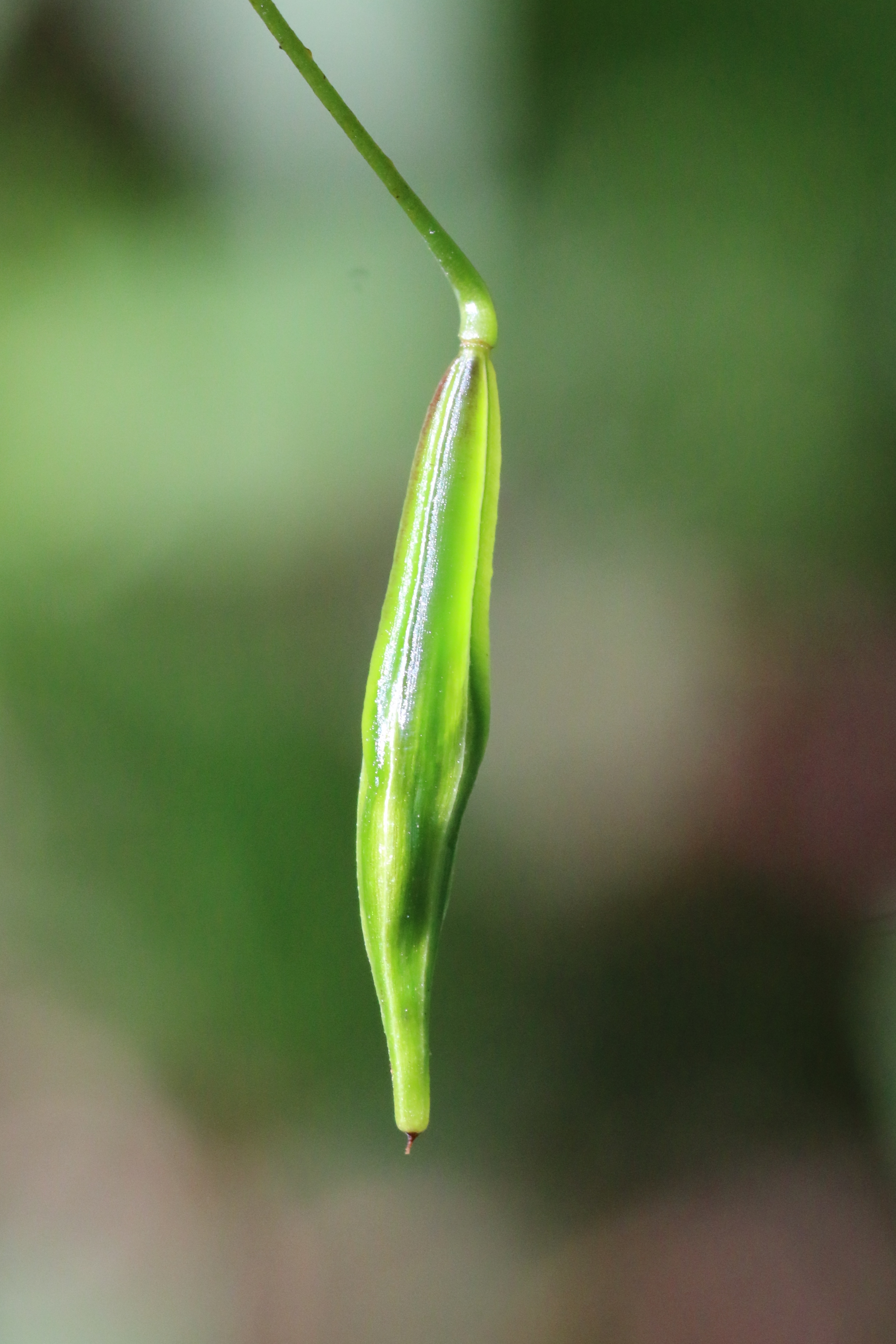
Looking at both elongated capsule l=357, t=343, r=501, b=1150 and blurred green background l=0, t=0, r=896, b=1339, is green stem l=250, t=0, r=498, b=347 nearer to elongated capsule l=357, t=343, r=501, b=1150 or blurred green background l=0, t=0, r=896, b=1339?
elongated capsule l=357, t=343, r=501, b=1150

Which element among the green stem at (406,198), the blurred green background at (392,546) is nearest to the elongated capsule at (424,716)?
the green stem at (406,198)

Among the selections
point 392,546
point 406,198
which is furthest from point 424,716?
point 392,546

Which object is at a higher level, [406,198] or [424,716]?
[406,198]

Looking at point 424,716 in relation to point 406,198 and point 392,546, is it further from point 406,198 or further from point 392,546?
point 392,546

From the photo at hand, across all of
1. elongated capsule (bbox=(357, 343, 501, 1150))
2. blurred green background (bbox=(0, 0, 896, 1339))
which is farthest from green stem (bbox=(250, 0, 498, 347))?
blurred green background (bbox=(0, 0, 896, 1339))

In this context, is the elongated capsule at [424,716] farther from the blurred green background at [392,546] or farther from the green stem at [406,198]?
the blurred green background at [392,546]
